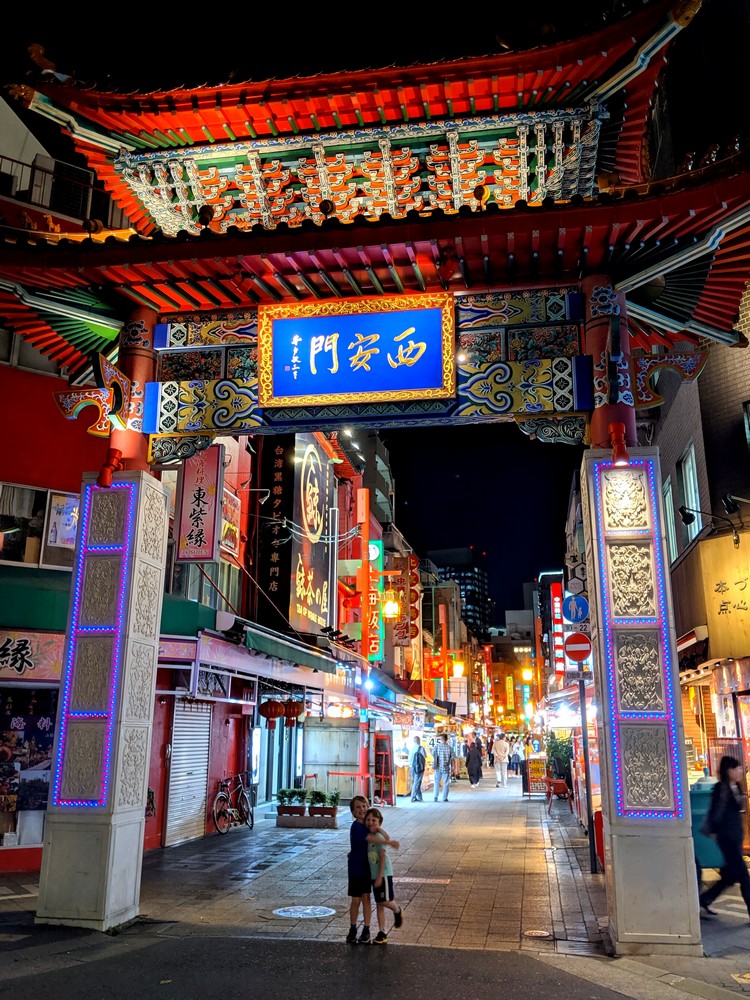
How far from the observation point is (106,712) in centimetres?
917

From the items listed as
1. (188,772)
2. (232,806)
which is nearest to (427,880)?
(188,772)

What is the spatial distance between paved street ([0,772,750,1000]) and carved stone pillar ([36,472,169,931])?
19.0 inches

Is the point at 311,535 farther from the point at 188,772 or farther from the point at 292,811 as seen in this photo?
the point at 188,772

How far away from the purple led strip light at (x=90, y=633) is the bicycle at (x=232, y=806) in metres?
9.55

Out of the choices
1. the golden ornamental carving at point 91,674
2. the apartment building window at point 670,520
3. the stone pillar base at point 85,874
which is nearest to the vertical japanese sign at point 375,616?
the apartment building window at point 670,520

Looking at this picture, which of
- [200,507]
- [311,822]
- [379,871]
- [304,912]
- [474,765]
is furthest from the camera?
[474,765]

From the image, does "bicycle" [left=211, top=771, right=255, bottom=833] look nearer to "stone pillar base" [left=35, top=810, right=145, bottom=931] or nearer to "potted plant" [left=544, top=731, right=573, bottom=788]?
"stone pillar base" [left=35, top=810, right=145, bottom=931]

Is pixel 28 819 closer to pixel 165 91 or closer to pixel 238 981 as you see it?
pixel 238 981

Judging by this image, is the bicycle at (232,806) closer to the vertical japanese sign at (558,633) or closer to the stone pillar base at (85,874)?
the vertical japanese sign at (558,633)

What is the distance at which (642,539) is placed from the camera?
8906 millimetres

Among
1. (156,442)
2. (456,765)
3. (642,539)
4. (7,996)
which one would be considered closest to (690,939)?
(642,539)

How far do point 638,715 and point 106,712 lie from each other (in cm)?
597

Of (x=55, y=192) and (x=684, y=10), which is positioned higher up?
(x=55, y=192)

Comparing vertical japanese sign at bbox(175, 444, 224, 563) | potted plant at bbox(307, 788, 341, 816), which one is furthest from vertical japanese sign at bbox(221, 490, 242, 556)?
potted plant at bbox(307, 788, 341, 816)
